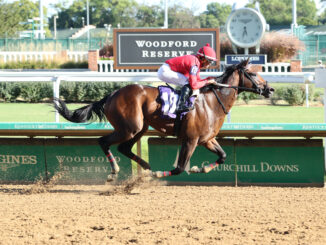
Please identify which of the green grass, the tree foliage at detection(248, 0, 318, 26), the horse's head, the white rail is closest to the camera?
the horse's head

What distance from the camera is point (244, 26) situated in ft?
63.8

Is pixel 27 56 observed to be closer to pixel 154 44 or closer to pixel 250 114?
pixel 250 114

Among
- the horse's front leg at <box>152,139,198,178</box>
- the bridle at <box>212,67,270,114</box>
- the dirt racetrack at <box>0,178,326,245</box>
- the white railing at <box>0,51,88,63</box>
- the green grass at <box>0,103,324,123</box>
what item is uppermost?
the bridle at <box>212,67,270,114</box>

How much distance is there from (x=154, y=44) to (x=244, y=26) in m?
9.86

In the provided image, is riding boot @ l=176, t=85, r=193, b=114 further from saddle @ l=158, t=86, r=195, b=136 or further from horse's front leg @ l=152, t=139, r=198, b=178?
horse's front leg @ l=152, t=139, r=198, b=178

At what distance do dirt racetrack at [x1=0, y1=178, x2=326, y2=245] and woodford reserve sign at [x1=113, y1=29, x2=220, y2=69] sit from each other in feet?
9.35

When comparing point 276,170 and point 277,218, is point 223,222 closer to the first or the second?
point 277,218

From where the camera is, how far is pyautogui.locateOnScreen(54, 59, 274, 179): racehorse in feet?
23.9

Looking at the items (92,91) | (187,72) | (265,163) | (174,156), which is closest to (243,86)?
(187,72)

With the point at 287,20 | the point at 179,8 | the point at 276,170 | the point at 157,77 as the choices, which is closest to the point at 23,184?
the point at 157,77

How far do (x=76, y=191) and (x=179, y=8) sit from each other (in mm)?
69008

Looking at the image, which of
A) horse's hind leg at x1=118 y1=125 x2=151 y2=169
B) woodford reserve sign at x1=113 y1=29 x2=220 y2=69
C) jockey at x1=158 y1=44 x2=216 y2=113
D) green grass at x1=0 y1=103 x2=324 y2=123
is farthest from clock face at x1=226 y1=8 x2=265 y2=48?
horse's hind leg at x1=118 y1=125 x2=151 y2=169

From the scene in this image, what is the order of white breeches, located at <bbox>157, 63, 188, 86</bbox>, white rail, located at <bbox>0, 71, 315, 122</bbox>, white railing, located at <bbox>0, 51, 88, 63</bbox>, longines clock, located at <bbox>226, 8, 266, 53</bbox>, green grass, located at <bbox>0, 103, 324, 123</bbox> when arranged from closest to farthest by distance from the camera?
white breeches, located at <bbox>157, 63, 188, 86</bbox>
white rail, located at <bbox>0, 71, 315, 122</bbox>
green grass, located at <bbox>0, 103, 324, 123</bbox>
longines clock, located at <bbox>226, 8, 266, 53</bbox>
white railing, located at <bbox>0, 51, 88, 63</bbox>

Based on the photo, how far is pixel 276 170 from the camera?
8219 mm
